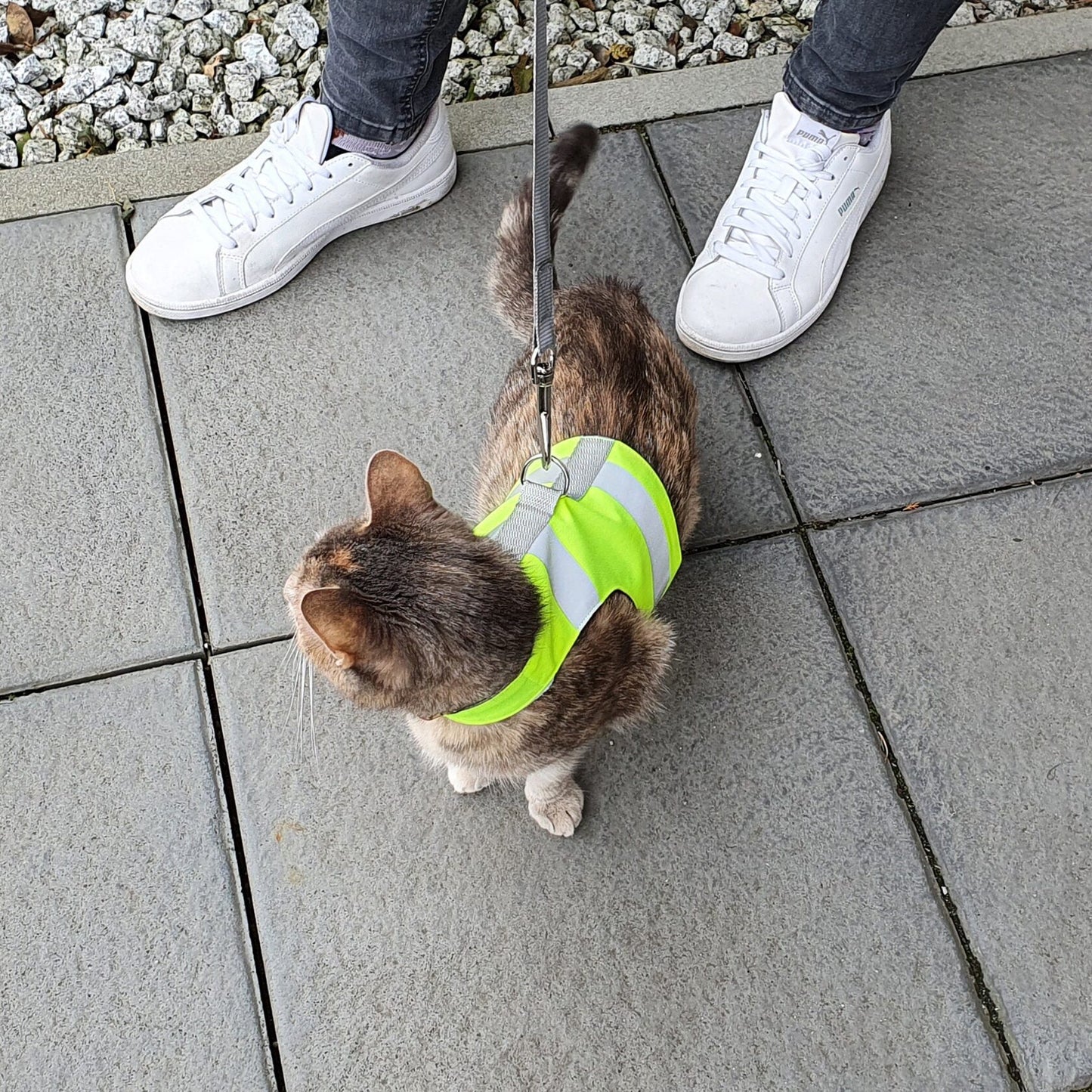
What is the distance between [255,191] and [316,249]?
24cm

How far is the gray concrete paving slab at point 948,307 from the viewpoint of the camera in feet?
9.18

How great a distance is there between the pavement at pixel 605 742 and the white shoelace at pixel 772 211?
0.21 meters

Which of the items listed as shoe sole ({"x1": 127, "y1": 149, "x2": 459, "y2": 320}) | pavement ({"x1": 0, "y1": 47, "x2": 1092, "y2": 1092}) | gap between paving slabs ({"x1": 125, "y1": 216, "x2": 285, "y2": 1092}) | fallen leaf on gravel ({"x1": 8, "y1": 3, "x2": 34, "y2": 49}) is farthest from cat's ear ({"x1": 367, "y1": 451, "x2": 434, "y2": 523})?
fallen leaf on gravel ({"x1": 8, "y1": 3, "x2": 34, "y2": 49})

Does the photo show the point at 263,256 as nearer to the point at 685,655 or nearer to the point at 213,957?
the point at 685,655

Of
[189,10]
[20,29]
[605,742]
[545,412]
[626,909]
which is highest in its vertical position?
[545,412]

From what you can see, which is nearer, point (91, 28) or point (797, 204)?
point (797, 204)

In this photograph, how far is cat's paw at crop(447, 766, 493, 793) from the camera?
2221 mm

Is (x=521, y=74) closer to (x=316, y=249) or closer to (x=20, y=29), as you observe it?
(x=316, y=249)

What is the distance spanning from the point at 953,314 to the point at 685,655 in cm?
145

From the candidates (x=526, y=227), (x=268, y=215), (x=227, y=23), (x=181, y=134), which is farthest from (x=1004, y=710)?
(x=227, y=23)

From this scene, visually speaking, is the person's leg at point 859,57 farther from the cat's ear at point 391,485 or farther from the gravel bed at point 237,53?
the cat's ear at point 391,485

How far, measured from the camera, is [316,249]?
3.04 metres

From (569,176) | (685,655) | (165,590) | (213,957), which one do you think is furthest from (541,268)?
(213,957)

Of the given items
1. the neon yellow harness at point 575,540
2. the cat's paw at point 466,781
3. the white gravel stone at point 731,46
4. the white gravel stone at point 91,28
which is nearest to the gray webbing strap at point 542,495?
the neon yellow harness at point 575,540
